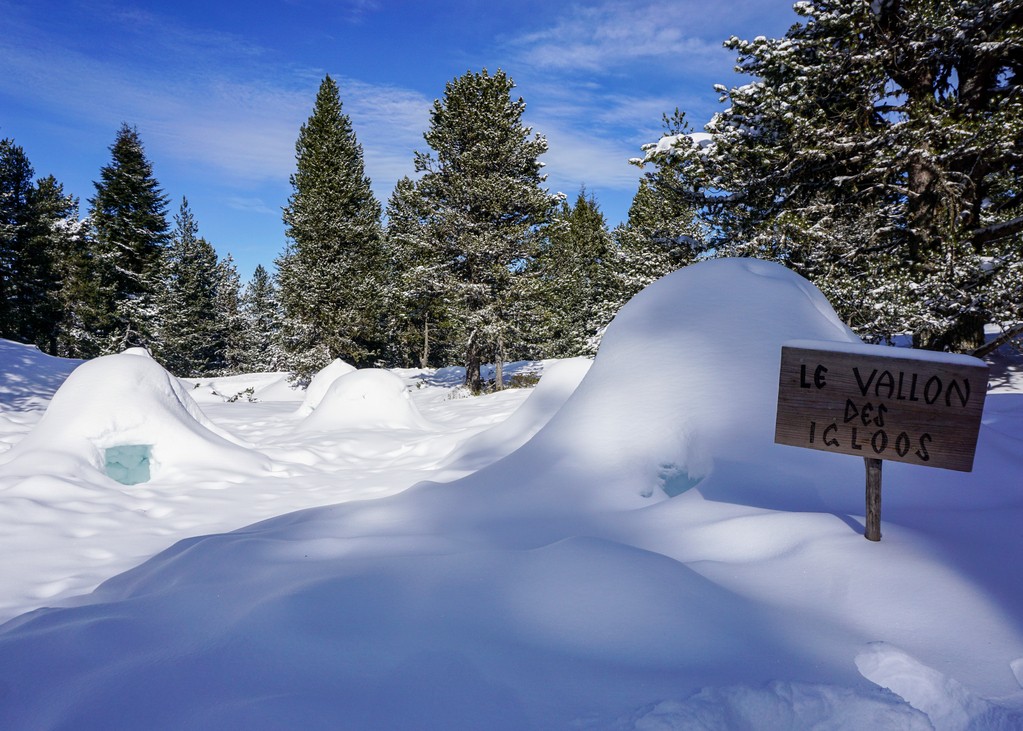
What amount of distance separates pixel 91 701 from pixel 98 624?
0.83 m

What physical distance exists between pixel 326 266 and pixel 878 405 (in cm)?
1884

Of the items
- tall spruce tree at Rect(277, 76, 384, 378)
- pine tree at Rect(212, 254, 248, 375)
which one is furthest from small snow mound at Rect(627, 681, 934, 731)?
pine tree at Rect(212, 254, 248, 375)

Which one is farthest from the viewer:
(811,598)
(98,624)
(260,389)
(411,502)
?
(260,389)

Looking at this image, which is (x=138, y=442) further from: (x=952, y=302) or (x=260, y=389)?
(x=260, y=389)

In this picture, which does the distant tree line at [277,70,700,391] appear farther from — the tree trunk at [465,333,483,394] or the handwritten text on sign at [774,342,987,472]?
the handwritten text on sign at [774,342,987,472]

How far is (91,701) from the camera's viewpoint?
181 centimetres

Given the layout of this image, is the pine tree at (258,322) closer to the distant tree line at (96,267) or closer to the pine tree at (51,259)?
the distant tree line at (96,267)

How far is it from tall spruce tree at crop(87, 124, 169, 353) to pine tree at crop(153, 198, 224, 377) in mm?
666

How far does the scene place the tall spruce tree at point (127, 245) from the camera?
76.8 ft

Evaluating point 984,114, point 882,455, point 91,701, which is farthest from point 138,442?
point 984,114

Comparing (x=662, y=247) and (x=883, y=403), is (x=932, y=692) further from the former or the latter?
(x=662, y=247)

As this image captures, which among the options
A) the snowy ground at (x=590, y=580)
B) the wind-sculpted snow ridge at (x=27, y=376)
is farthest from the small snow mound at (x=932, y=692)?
the wind-sculpted snow ridge at (x=27, y=376)

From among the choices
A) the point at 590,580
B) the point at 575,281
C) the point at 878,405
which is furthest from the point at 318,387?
the point at 575,281

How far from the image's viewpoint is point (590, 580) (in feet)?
7.61
